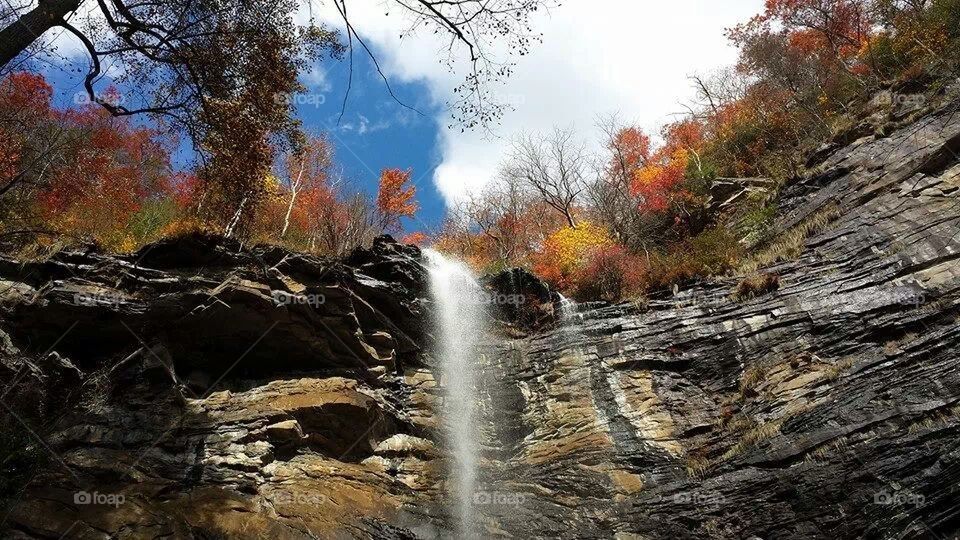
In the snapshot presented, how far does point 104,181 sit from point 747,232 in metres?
25.7

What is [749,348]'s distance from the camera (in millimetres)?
11898

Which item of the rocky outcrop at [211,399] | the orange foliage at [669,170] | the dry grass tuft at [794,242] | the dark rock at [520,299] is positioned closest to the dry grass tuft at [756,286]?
the dry grass tuft at [794,242]

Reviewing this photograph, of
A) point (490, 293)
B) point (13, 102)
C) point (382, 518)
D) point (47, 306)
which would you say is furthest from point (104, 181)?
point (382, 518)

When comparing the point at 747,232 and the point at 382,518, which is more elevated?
the point at 747,232

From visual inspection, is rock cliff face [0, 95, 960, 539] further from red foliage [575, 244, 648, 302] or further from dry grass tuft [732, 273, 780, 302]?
red foliage [575, 244, 648, 302]

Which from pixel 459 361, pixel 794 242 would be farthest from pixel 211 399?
pixel 794 242

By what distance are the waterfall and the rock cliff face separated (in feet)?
1.12

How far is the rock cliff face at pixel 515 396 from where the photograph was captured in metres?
8.27

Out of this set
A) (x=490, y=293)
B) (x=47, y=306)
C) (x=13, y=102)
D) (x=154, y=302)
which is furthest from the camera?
(x=13, y=102)

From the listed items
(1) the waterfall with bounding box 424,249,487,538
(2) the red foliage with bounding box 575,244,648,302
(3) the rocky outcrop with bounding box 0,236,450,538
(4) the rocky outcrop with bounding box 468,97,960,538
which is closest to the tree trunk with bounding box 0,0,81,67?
(3) the rocky outcrop with bounding box 0,236,450,538

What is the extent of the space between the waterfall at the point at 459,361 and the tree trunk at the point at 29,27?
363 inches

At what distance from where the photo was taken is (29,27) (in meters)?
6.00

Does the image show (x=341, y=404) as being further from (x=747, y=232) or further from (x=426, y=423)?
(x=747, y=232)

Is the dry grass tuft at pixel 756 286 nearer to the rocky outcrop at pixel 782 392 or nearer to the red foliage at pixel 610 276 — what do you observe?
the rocky outcrop at pixel 782 392
